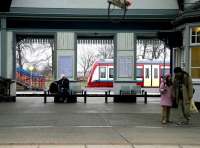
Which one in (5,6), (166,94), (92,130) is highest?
(5,6)

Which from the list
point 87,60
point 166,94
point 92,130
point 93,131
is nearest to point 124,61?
point 166,94

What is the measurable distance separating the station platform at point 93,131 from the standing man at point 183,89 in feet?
1.87

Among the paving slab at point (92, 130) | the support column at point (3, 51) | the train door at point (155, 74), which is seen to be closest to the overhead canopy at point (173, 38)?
the paving slab at point (92, 130)

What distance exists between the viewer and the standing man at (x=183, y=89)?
644 inches

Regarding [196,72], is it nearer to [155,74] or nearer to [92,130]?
[92,130]

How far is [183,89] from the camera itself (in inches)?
644

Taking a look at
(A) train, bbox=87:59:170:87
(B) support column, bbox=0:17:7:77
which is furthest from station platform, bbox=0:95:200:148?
(A) train, bbox=87:59:170:87

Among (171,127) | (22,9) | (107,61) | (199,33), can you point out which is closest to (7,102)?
(22,9)

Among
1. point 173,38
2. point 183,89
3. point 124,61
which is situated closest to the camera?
point 183,89

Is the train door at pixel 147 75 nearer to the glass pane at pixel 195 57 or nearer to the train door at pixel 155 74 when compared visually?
the train door at pixel 155 74

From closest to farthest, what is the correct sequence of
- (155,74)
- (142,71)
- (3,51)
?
(3,51)
(155,74)
(142,71)

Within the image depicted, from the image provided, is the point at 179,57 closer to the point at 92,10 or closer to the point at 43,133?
the point at 92,10

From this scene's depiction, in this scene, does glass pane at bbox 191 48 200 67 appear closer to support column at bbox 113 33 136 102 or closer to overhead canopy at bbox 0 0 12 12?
support column at bbox 113 33 136 102

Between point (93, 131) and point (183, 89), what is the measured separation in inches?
130
